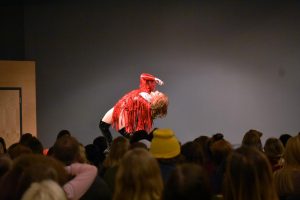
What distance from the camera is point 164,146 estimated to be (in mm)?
3258

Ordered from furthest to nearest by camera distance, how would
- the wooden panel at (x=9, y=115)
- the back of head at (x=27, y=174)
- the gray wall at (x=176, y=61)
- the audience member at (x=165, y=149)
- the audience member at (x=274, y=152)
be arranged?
the gray wall at (x=176, y=61) < the wooden panel at (x=9, y=115) < the audience member at (x=274, y=152) < the audience member at (x=165, y=149) < the back of head at (x=27, y=174)

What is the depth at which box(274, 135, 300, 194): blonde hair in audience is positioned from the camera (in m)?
2.80

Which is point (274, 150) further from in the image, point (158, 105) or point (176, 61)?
point (176, 61)

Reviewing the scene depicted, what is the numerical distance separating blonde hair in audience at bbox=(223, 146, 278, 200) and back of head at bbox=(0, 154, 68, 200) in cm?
71

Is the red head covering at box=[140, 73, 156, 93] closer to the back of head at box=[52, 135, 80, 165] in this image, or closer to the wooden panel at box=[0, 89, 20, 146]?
the wooden panel at box=[0, 89, 20, 146]

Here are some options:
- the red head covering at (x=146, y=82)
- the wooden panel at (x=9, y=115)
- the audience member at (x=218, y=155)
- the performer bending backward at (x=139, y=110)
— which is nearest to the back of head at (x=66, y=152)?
the audience member at (x=218, y=155)

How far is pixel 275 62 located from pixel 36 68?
13.2 ft

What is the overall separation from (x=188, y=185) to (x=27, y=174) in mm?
630

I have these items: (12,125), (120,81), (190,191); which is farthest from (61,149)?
(120,81)

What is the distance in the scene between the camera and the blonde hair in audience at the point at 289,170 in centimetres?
280

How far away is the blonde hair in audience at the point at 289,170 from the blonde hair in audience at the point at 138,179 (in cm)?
88

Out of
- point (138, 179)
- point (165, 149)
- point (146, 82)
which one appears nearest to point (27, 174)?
point (138, 179)

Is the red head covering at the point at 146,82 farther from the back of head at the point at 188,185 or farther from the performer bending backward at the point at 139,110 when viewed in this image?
Result: the back of head at the point at 188,185

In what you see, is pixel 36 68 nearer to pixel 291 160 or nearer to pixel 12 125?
pixel 12 125
